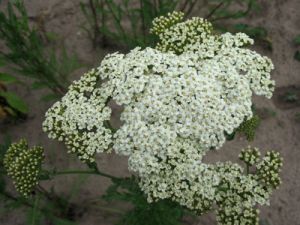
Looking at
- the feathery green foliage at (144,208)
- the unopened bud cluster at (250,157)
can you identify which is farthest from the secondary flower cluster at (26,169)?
the unopened bud cluster at (250,157)

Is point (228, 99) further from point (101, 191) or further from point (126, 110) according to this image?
point (101, 191)

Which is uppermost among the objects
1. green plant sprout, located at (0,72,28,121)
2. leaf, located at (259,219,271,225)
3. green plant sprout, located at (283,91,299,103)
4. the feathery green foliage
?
green plant sprout, located at (283,91,299,103)

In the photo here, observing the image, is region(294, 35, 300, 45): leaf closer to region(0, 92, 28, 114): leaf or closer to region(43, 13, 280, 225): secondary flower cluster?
region(43, 13, 280, 225): secondary flower cluster

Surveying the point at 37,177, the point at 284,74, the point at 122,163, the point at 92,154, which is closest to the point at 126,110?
the point at 92,154

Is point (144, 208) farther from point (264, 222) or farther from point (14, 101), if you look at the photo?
point (14, 101)

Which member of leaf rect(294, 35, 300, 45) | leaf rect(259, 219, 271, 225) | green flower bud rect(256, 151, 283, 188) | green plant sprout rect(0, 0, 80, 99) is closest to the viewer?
green flower bud rect(256, 151, 283, 188)

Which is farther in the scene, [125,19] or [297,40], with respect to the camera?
[125,19]

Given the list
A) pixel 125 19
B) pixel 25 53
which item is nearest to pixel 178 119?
pixel 25 53

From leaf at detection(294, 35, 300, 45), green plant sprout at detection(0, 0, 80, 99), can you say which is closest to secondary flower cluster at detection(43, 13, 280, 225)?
green plant sprout at detection(0, 0, 80, 99)
